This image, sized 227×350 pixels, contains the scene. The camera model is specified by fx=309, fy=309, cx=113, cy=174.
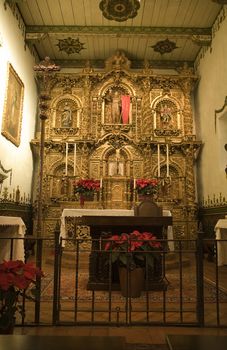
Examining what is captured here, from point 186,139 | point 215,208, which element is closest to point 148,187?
point 215,208

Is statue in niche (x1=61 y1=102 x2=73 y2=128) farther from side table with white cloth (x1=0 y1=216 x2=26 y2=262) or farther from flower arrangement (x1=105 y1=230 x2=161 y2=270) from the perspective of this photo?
flower arrangement (x1=105 y1=230 x2=161 y2=270)

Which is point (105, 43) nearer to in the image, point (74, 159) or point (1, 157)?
point (74, 159)

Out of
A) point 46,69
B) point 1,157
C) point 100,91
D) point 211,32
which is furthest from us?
point 100,91

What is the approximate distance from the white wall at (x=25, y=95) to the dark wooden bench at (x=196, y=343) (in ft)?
24.9

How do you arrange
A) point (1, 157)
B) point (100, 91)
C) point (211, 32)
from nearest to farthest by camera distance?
1. point (1, 157)
2. point (211, 32)
3. point (100, 91)

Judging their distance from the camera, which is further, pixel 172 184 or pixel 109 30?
pixel 172 184

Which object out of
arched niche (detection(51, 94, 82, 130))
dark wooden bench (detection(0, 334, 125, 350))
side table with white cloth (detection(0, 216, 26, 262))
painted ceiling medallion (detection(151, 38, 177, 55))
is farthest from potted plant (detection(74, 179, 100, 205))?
dark wooden bench (detection(0, 334, 125, 350))

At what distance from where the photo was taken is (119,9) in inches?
368

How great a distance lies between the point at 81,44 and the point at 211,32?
14.6 feet

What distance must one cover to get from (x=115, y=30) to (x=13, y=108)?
4.28 m

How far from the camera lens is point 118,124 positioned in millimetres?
11141

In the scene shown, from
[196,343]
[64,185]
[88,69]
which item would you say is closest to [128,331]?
[196,343]

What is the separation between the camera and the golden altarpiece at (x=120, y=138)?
404 inches

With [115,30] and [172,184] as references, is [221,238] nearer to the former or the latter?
[172,184]
